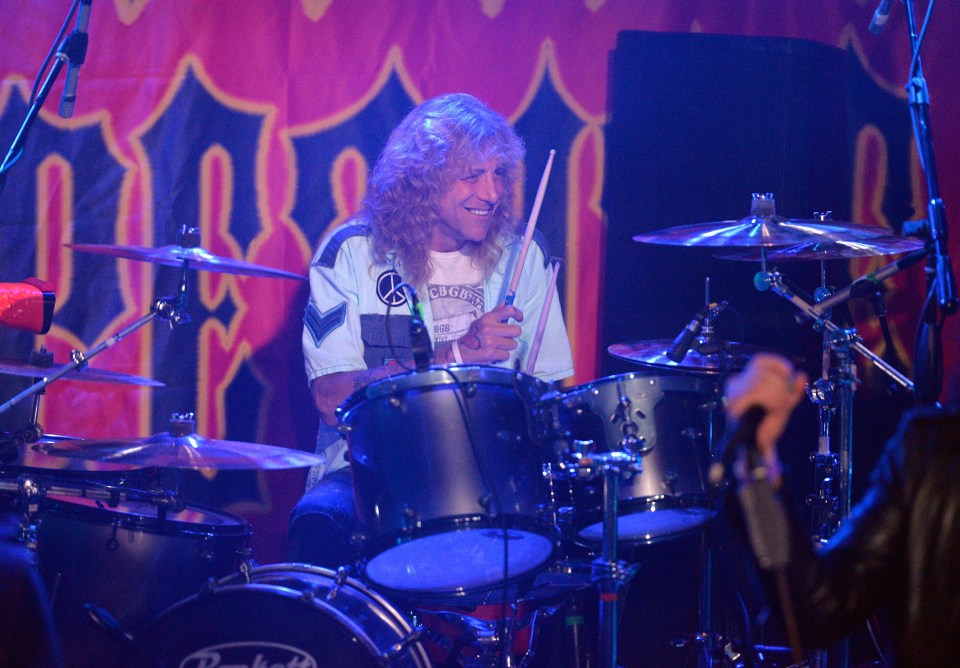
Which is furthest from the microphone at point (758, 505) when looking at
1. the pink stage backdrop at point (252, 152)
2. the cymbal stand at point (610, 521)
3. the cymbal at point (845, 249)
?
the pink stage backdrop at point (252, 152)

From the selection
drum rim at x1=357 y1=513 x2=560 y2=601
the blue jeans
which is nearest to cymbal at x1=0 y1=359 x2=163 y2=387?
the blue jeans

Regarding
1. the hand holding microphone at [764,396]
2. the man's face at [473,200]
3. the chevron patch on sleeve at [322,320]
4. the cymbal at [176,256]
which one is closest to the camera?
the hand holding microphone at [764,396]

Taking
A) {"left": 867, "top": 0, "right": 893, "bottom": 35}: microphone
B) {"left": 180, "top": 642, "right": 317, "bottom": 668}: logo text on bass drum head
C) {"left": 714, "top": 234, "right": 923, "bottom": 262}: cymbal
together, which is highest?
{"left": 867, "top": 0, "right": 893, "bottom": 35}: microphone

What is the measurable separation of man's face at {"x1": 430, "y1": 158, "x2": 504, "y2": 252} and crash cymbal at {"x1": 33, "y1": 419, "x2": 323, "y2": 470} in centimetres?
115

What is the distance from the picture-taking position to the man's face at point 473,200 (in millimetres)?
3400

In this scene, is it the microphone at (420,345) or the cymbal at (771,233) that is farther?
the cymbal at (771,233)

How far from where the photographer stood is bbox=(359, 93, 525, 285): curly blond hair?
3402mm

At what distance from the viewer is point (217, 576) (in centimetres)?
262

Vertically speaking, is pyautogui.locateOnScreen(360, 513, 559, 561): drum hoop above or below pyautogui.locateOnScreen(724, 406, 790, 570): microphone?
below

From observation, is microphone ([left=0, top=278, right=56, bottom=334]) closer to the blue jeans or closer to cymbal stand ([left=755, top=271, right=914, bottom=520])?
the blue jeans

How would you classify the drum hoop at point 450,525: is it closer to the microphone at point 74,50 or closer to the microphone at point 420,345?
the microphone at point 420,345

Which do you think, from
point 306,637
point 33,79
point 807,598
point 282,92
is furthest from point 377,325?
point 807,598

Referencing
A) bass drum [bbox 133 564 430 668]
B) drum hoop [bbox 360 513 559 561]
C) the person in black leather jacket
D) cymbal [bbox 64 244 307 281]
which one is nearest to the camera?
the person in black leather jacket

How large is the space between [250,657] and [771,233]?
68.0 inches
